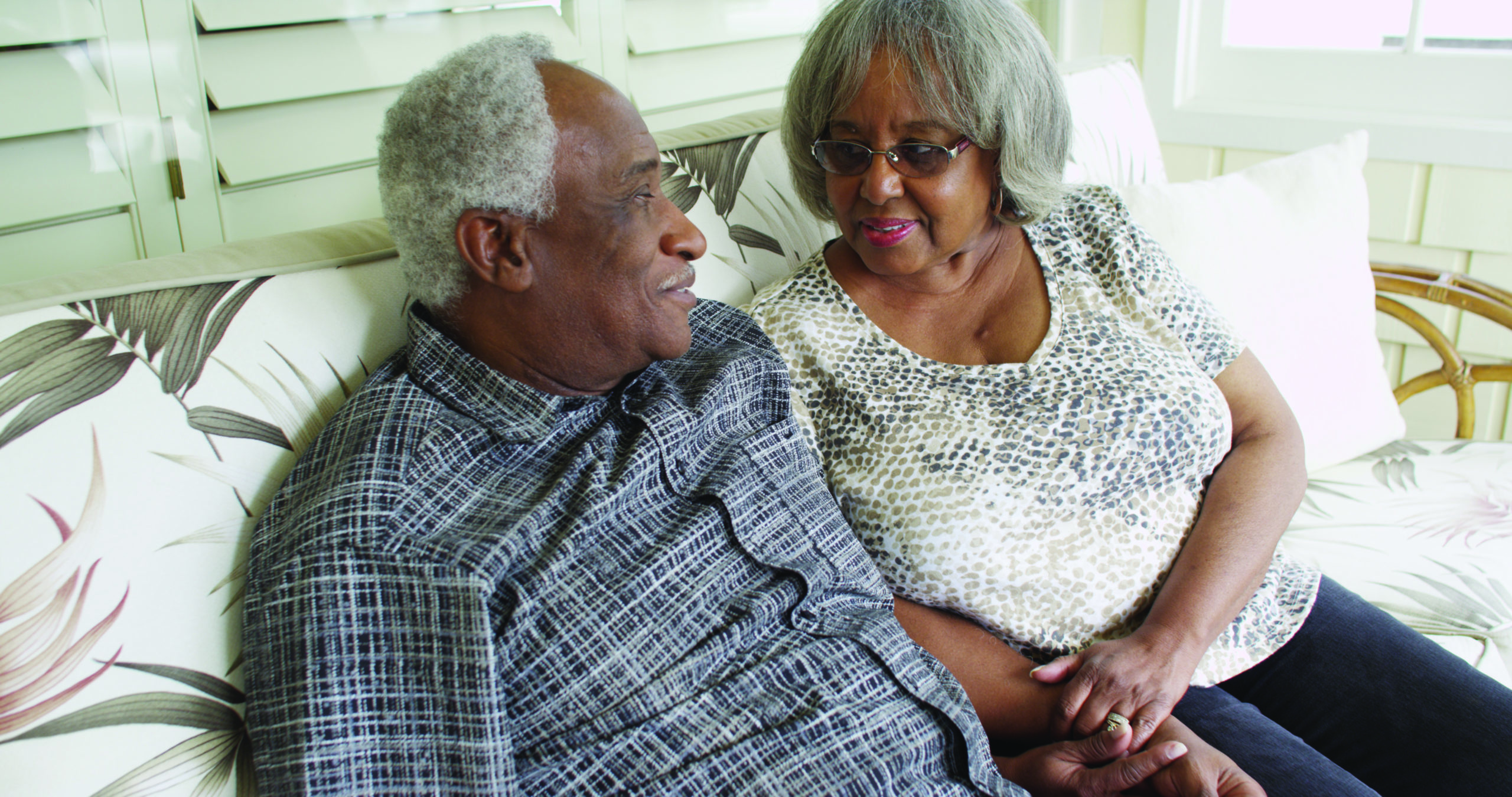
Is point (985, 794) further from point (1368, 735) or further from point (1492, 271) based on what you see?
point (1492, 271)

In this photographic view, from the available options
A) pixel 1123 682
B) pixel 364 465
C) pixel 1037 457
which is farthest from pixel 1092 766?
pixel 364 465

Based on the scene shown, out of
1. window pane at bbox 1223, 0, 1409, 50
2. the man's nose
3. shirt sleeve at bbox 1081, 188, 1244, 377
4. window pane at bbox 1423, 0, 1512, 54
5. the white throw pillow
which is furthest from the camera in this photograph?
window pane at bbox 1223, 0, 1409, 50

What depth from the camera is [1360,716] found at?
50.6 inches

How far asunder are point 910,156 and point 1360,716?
904mm

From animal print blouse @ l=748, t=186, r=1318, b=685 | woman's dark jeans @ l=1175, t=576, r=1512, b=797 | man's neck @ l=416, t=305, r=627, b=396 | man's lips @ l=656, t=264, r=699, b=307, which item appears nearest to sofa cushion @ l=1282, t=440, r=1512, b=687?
woman's dark jeans @ l=1175, t=576, r=1512, b=797

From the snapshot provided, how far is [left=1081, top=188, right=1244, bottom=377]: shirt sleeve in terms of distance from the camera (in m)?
1.38

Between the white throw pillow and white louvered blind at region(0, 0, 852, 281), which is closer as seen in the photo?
white louvered blind at region(0, 0, 852, 281)

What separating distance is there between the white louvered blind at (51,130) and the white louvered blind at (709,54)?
2.80 ft

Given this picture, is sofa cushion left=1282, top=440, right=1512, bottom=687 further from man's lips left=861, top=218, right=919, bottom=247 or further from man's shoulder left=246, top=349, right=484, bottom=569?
man's shoulder left=246, top=349, right=484, bottom=569

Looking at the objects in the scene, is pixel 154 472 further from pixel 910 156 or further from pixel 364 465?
pixel 910 156

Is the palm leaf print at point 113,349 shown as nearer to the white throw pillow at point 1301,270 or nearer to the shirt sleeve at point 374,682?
the shirt sleeve at point 374,682

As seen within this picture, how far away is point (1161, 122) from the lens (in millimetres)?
2799

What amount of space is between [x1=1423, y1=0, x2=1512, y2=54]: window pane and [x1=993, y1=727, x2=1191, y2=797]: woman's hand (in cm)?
217

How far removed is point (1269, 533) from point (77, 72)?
1.54 meters
